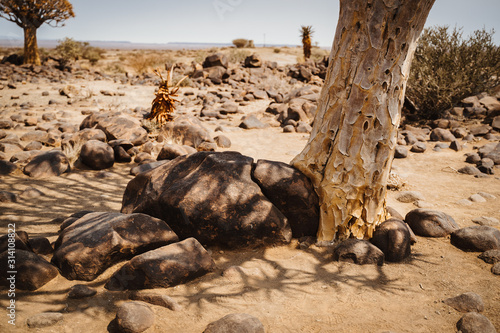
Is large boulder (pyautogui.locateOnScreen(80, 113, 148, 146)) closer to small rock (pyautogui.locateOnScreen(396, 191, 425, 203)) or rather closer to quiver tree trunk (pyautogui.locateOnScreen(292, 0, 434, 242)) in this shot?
quiver tree trunk (pyautogui.locateOnScreen(292, 0, 434, 242))

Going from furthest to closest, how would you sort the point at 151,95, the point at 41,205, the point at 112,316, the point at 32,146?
the point at 151,95, the point at 32,146, the point at 41,205, the point at 112,316

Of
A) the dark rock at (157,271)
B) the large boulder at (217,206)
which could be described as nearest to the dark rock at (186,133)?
the large boulder at (217,206)

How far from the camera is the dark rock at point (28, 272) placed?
225 centimetres

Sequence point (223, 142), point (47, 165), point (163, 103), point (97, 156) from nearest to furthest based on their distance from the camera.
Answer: point (47, 165) → point (97, 156) → point (223, 142) → point (163, 103)

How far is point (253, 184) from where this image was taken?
311 cm

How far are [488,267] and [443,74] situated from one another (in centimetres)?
708

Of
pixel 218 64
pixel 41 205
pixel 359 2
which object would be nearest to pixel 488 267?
pixel 359 2

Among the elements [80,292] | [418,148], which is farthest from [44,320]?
[418,148]

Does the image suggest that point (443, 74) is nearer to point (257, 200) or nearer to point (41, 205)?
point (257, 200)

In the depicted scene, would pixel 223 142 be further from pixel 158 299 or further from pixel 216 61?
pixel 216 61

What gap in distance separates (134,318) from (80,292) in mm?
567

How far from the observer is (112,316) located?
2066 millimetres

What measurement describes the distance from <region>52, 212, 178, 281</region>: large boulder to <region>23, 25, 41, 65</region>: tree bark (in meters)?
17.1

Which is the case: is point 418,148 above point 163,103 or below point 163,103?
below
